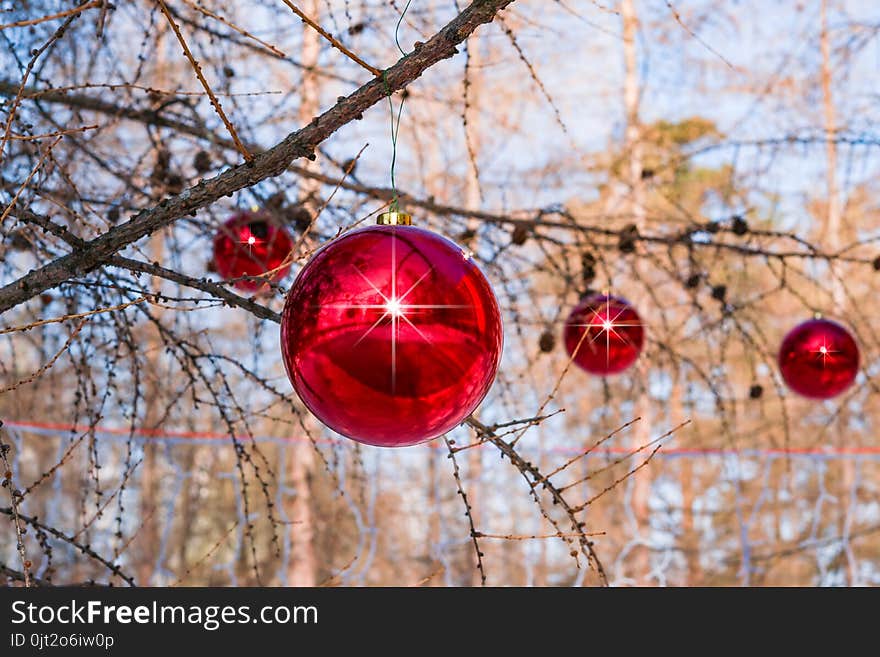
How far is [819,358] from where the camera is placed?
2492mm

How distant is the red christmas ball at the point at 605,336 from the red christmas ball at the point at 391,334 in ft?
4.03

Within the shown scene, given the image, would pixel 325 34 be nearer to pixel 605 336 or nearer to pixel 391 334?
pixel 391 334

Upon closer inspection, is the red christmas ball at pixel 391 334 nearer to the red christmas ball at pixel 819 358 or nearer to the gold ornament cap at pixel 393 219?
the gold ornament cap at pixel 393 219

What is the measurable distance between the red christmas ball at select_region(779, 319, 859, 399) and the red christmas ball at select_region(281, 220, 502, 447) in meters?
1.71

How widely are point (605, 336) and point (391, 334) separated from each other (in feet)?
5.29

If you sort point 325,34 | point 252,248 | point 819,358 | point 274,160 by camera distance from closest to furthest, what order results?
point 325,34 → point 274,160 → point 252,248 → point 819,358

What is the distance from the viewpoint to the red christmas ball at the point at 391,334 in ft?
3.28

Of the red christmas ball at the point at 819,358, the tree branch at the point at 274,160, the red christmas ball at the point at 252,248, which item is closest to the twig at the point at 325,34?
the tree branch at the point at 274,160

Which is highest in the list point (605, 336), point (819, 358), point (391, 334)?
point (605, 336)

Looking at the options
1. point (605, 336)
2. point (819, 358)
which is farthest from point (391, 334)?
point (819, 358)

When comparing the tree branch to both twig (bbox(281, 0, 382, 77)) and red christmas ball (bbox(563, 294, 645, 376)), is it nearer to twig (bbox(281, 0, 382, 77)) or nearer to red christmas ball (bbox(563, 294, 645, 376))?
twig (bbox(281, 0, 382, 77))
